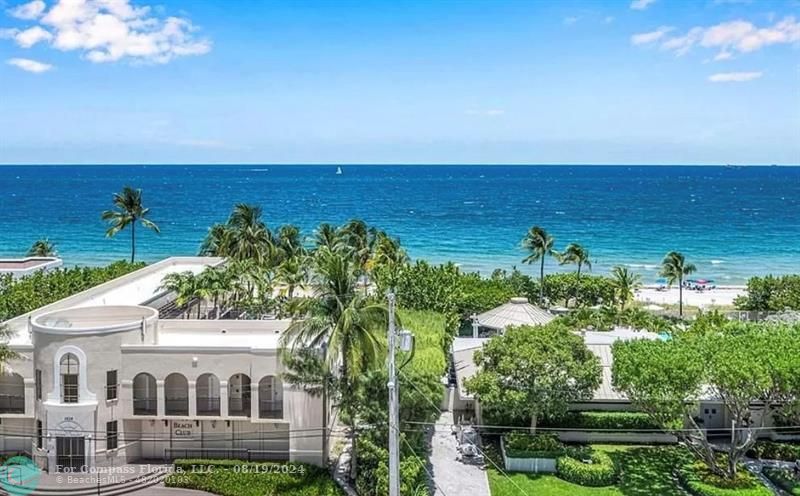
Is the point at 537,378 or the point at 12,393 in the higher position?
the point at 537,378

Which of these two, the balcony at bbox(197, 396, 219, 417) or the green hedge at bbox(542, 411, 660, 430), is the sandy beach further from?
the balcony at bbox(197, 396, 219, 417)

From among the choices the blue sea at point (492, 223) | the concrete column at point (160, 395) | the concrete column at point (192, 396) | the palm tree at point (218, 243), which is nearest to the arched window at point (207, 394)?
the concrete column at point (192, 396)

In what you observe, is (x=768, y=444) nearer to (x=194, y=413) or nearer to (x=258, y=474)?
(x=258, y=474)

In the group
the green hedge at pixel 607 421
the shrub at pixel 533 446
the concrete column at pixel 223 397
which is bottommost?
the shrub at pixel 533 446

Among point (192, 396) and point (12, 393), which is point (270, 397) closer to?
point (192, 396)

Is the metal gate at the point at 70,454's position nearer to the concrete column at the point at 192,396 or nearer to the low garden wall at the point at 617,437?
the concrete column at the point at 192,396

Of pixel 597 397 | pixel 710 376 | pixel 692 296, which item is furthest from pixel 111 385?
pixel 692 296

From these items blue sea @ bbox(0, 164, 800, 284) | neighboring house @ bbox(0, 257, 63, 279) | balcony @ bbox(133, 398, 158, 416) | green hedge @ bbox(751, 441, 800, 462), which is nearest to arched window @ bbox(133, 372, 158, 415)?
balcony @ bbox(133, 398, 158, 416)
